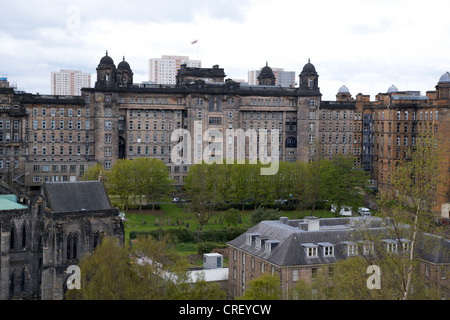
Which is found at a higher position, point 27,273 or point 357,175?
point 357,175

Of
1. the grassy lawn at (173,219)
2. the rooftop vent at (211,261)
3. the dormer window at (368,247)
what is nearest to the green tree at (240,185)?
the grassy lawn at (173,219)

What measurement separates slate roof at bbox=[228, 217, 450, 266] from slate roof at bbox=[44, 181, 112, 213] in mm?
14270

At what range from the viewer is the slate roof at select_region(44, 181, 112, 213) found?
54.2 m

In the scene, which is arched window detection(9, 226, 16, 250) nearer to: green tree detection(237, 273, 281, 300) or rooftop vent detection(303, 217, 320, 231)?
green tree detection(237, 273, 281, 300)

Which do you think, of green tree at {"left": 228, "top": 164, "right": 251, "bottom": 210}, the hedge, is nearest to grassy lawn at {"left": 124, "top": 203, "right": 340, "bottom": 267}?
the hedge

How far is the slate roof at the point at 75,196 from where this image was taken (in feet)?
178

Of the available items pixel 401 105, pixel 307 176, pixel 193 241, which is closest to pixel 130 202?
pixel 193 241

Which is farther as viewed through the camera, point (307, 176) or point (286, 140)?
point (286, 140)

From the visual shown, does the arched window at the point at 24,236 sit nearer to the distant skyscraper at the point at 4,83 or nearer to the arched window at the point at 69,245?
the arched window at the point at 69,245

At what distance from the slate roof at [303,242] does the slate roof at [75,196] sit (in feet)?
46.8

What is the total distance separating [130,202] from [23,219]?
1858 inches

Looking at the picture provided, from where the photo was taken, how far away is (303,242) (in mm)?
52188
